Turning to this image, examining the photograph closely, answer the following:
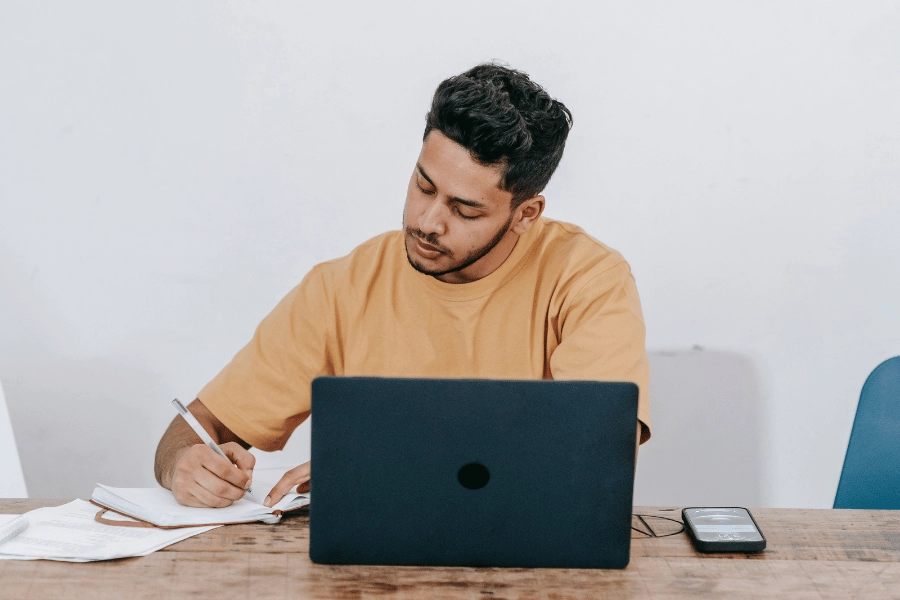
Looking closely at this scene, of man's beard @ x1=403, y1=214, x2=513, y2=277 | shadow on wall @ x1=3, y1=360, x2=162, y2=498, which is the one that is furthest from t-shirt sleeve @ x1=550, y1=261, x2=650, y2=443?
shadow on wall @ x1=3, y1=360, x2=162, y2=498

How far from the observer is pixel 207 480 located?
125 centimetres

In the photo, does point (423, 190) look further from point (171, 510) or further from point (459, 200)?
point (171, 510)

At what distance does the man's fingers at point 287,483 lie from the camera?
4.20 feet

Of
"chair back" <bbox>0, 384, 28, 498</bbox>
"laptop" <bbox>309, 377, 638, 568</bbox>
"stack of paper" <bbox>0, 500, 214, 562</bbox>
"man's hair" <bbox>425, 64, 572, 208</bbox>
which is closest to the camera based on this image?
"laptop" <bbox>309, 377, 638, 568</bbox>

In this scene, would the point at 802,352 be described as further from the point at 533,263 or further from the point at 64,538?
the point at 64,538

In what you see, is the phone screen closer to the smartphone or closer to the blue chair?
the smartphone

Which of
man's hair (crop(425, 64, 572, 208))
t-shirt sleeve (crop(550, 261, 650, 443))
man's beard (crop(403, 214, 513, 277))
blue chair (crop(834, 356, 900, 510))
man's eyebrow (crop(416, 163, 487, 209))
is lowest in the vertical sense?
blue chair (crop(834, 356, 900, 510))

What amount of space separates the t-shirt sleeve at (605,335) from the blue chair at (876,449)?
16.3 inches

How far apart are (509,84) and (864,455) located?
37.1 inches

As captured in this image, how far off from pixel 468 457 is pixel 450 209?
2.38ft

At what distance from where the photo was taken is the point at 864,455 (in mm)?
1643

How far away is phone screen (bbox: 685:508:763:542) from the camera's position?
45.9 inches

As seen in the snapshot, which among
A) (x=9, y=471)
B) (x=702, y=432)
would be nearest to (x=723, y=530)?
(x=702, y=432)

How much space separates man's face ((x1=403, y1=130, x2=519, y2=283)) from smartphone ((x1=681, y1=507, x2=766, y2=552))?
2.04 ft
